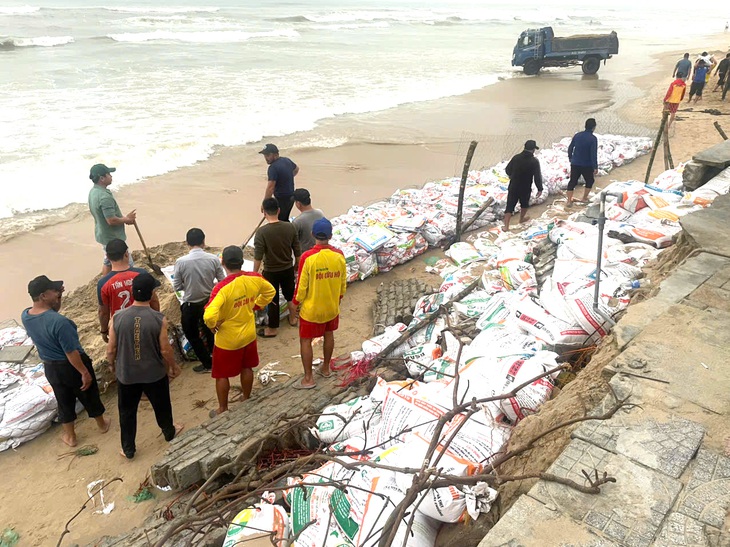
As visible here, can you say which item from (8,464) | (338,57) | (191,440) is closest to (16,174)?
(8,464)

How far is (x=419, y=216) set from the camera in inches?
271

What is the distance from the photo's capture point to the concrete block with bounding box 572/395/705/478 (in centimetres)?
207

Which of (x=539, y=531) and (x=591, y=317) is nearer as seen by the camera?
(x=539, y=531)

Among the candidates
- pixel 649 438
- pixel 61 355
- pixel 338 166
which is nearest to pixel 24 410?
pixel 61 355

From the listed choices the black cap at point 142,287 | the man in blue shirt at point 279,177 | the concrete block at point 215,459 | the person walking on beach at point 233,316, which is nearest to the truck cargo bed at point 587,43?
the man in blue shirt at point 279,177

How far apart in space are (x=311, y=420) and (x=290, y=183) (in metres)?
3.28

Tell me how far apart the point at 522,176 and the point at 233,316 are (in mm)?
4643

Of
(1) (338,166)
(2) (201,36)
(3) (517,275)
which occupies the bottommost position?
(1) (338,166)

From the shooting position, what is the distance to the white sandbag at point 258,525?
249 cm

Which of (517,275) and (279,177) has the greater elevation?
(279,177)

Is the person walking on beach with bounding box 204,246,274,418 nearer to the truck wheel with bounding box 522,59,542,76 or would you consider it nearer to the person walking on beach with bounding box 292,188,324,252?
the person walking on beach with bounding box 292,188,324,252

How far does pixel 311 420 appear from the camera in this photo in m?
3.47

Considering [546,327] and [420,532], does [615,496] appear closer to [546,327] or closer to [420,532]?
[420,532]

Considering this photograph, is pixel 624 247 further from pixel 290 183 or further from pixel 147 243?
pixel 147 243
